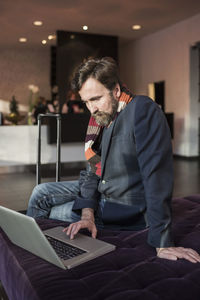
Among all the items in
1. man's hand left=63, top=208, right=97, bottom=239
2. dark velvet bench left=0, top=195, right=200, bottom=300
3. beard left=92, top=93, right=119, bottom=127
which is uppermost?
beard left=92, top=93, right=119, bottom=127

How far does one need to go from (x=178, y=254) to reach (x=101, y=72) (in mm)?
802

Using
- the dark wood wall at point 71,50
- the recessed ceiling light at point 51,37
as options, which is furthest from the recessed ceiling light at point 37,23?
the dark wood wall at point 71,50

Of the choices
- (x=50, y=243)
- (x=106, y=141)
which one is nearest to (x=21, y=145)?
(x=106, y=141)

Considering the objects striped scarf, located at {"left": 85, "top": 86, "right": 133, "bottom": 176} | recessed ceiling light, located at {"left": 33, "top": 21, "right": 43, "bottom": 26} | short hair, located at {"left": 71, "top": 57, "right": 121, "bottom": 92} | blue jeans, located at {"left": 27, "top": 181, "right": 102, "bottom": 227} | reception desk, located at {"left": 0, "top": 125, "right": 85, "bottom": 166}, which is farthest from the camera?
recessed ceiling light, located at {"left": 33, "top": 21, "right": 43, "bottom": 26}

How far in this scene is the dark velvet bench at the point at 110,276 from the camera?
3.23ft

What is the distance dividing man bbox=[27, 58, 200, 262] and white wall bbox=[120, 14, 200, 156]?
469cm

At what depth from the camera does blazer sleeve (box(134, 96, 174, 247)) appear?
1.28 m

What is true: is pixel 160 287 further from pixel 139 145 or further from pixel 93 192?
pixel 93 192

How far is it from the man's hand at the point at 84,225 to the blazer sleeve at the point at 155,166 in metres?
0.25

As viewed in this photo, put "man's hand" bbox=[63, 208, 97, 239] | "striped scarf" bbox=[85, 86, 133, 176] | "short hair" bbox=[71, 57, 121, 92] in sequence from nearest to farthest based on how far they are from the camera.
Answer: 1. "man's hand" bbox=[63, 208, 97, 239]
2. "short hair" bbox=[71, 57, 121, 92]
3. "striped scarf" bbox=[85, 86, 133, 176]

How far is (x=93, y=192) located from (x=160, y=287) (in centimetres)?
70

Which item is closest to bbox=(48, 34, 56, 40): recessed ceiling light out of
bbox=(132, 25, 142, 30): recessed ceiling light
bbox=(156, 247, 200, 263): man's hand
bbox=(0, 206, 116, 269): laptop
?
bbox=(132, 25, 142, 30): recessed ceiling light

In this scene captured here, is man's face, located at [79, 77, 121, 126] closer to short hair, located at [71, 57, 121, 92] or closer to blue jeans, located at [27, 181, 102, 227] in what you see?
short hair, located at [71, 57, 121, 92]

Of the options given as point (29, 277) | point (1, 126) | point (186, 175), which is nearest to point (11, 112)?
point (1, 126)
